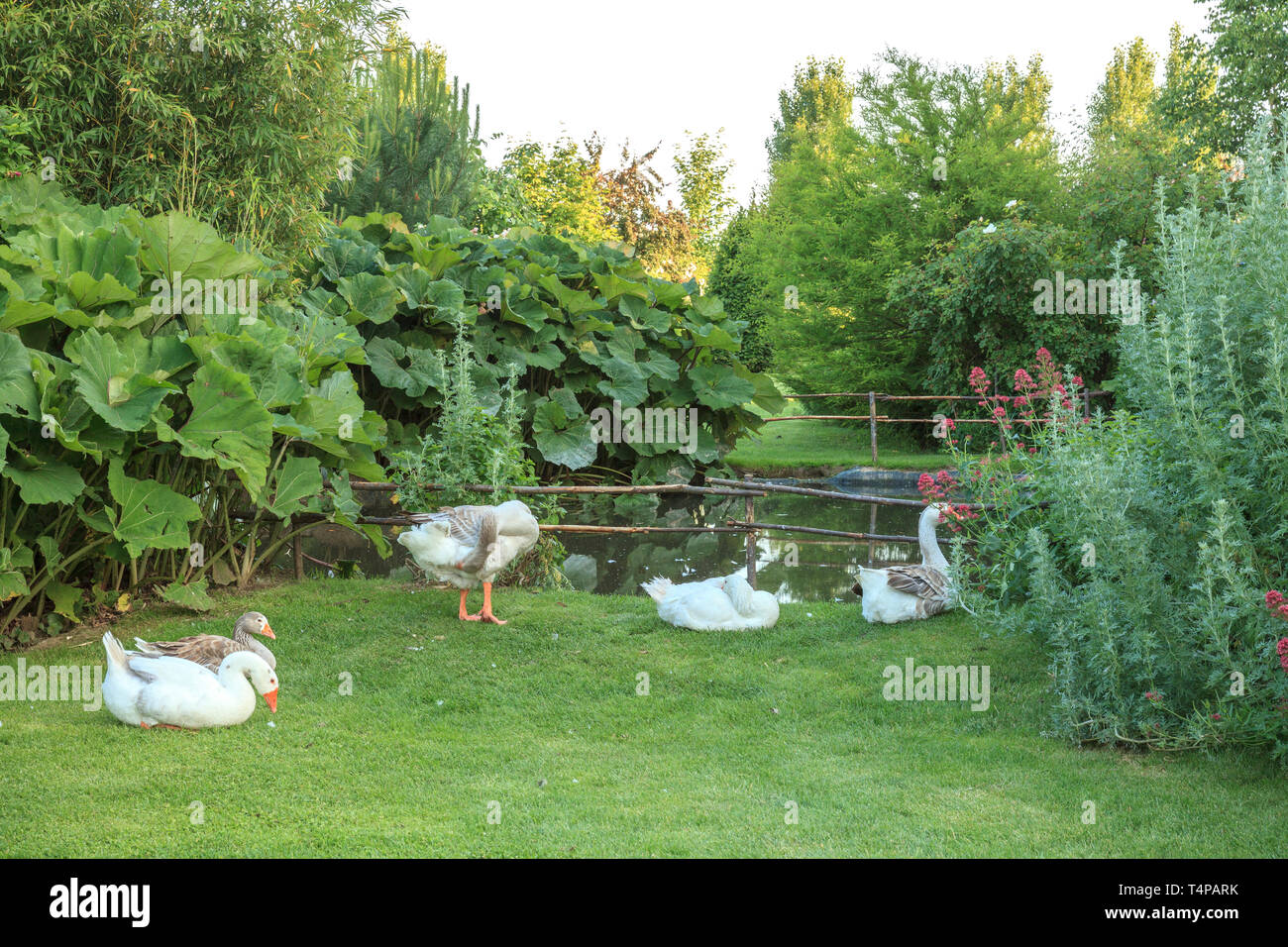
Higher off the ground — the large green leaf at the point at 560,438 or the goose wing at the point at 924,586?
the large green leaf at the point at 560,438

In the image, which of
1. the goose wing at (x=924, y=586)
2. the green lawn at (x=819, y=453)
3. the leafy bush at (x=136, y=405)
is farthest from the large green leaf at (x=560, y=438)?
the goose wing at (x=924, y=586)

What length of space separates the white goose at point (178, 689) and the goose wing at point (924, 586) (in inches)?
138

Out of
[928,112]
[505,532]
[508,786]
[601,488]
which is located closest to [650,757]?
[508,786]

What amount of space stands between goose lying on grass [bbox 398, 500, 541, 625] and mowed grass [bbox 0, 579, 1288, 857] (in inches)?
12.7

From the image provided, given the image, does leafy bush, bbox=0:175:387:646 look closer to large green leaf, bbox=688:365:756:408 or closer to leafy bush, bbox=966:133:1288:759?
leafy bush, bbox=966:133:1288:759

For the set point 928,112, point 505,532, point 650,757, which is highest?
point 928,112

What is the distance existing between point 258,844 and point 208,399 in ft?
8.91

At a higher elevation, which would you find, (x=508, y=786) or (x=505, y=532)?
(x=505, y=532)

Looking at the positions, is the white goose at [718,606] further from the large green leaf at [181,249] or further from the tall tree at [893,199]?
the tall tree at [893,199]

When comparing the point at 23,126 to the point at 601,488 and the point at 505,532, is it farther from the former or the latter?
the point at 601,488

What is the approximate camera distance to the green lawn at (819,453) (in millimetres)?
15734

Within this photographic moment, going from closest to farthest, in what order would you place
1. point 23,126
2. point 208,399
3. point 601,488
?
point 208,399
point 23,126
point 601,488
